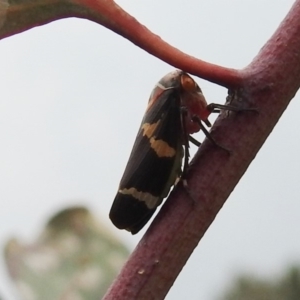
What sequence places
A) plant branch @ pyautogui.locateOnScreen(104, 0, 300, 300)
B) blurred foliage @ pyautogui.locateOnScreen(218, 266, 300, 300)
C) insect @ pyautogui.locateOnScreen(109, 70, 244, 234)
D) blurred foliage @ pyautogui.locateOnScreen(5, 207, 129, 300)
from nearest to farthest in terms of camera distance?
1. plant branch @ pyautogui.locateOnScreen(104, 0, 300, 300)
2. insect @ pyautogui.locateOnScreen(109, 70, 244, 234)
3. blurred foliage @ pyautogui.locateOnScreen(5, 207, 129, 300)
4. blurred foliage @ pyautogui.locateOnScreen(218, 266, 300, 300)

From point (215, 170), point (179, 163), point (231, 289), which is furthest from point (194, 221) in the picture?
point (231, 289)

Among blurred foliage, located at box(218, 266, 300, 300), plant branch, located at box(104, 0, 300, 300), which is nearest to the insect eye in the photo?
plant branch, located at box(104, 0, 300, 300)

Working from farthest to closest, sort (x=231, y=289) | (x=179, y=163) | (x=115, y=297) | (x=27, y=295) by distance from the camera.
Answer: (x=231, y=289), (x=27, y=295), (x=179, y=163), (x=115, y=297)

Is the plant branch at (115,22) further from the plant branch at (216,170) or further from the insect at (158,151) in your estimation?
the insect at (158,151)

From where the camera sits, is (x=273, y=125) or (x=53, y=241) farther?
(x=53, y=241)

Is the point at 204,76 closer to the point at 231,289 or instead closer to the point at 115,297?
the point at 115,297

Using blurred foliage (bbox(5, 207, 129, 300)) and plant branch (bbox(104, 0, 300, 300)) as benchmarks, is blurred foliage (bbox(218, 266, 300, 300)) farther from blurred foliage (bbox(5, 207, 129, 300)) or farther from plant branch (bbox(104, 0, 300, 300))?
plant branch (bbox(104, 0, 300, 300))

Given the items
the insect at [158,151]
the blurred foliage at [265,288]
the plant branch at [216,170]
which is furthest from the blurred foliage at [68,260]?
the blurred foliage at [265,288]
